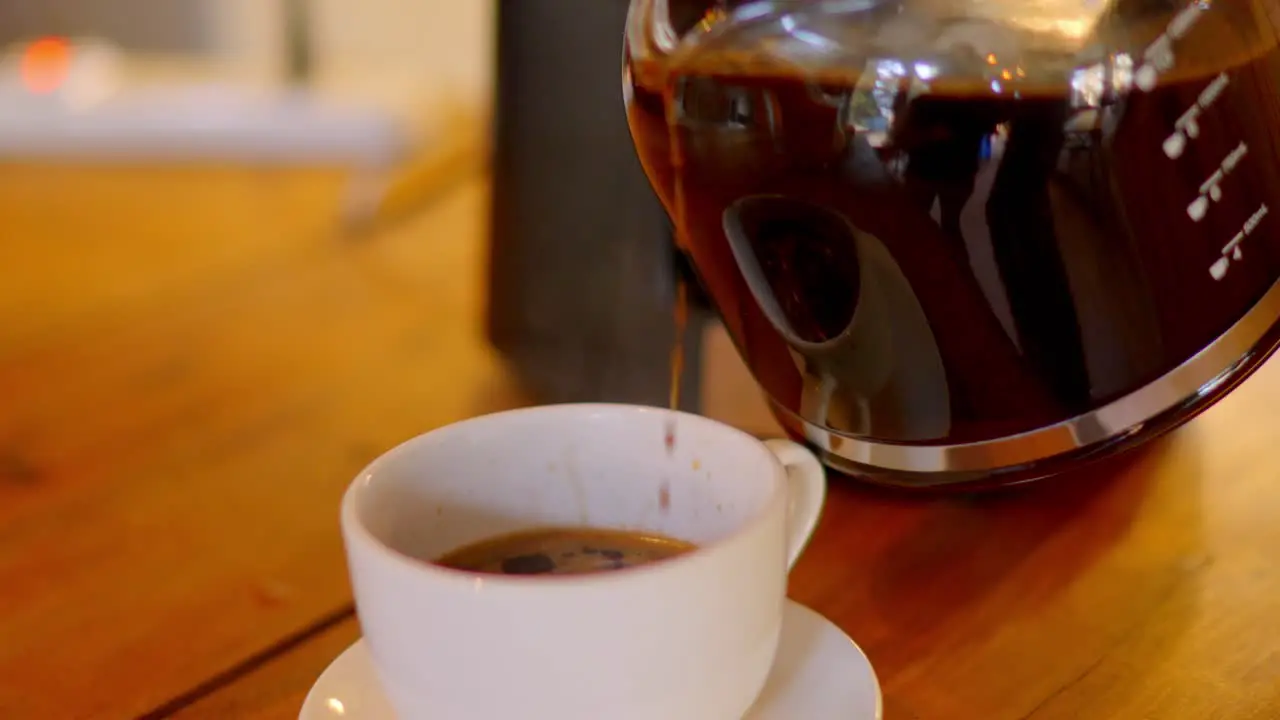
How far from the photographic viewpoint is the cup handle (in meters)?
0.32

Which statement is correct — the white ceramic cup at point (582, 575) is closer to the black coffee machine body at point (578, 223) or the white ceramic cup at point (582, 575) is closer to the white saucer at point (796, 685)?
the white saucer at point (796, 685)

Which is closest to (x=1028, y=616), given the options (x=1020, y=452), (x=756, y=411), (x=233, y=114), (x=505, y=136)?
(x=1020, y=452)

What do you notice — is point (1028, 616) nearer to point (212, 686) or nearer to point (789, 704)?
point (789, 704)

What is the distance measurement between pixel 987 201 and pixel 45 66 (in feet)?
3.77

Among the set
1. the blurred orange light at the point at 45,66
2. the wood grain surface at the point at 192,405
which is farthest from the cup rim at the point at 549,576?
the blurred orange light at the point at 45,66

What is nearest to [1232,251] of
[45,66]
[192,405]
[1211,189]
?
[1211,189]

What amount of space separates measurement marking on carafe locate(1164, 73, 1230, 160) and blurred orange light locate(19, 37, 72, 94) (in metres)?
1.09

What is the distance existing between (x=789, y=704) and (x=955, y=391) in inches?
4.4

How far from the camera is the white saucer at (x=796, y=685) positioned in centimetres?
30

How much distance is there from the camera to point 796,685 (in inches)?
12.4

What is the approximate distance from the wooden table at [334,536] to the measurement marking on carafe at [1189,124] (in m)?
0.14

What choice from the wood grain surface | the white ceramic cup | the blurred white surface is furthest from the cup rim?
the blurred white surface

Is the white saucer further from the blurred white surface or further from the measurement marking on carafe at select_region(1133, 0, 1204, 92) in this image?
the blurred white surface

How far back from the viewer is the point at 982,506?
0.44 metres
